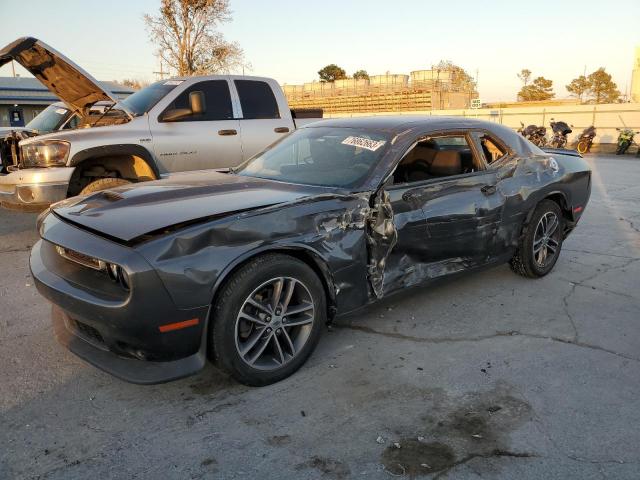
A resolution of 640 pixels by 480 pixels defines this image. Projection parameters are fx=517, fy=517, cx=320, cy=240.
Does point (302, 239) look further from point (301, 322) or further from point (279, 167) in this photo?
point (279, 167)

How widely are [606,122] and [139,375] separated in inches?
1025

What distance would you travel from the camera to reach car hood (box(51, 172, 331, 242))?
9.34 feet

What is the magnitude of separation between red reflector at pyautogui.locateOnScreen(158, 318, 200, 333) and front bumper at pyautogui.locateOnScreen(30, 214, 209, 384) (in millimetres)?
12

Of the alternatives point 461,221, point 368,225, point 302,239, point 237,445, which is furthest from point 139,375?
point 461,221

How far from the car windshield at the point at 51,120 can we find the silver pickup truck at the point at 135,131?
5.20 ft

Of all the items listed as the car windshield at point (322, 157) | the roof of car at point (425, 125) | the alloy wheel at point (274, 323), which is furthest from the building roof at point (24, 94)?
the alloy wheel at point (274, 323)

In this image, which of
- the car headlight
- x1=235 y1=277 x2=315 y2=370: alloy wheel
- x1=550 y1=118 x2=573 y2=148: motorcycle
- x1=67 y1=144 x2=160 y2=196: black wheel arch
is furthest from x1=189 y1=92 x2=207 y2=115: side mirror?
x1=550 y1=118 x2=573 y2=148: motorcycle

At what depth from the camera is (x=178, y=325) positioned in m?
2.69

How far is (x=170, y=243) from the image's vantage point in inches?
105

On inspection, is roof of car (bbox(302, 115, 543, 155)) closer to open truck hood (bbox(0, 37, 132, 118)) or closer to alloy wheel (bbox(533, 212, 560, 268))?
alloy wheel (bbox(533, 212, 560, 268))

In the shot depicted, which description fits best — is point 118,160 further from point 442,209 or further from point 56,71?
point 442,209

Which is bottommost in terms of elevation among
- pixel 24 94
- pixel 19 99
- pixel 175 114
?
pixel 175 114

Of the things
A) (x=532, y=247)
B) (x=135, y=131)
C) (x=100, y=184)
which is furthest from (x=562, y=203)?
(x=100, y=184)

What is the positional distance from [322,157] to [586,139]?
21.0 meters
